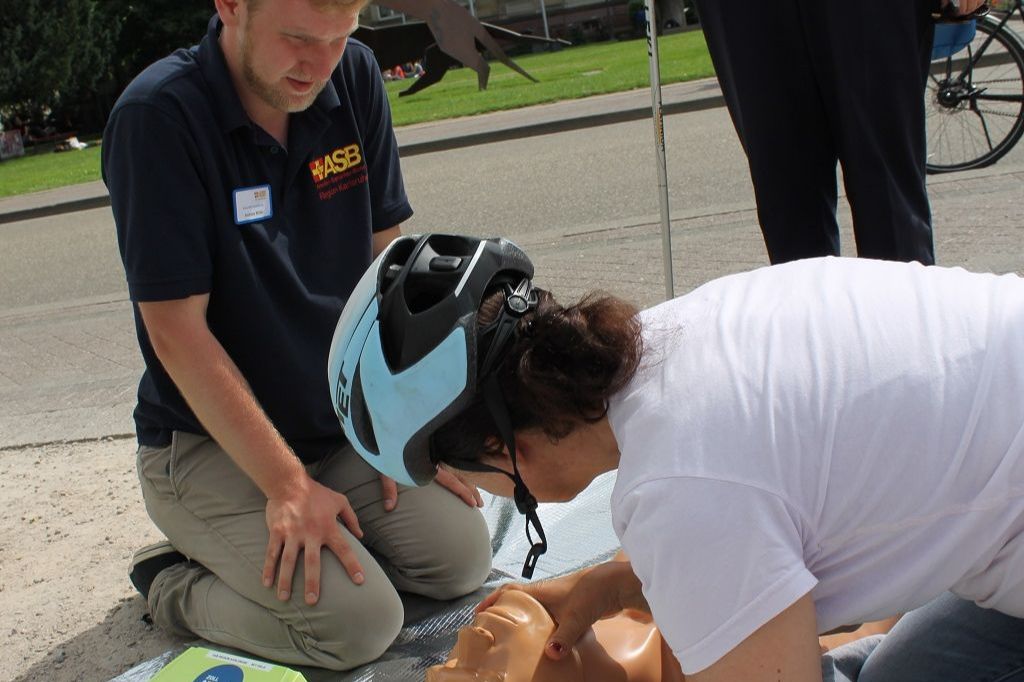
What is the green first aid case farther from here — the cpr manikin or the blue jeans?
the blue jeans

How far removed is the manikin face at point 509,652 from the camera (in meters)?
1.94

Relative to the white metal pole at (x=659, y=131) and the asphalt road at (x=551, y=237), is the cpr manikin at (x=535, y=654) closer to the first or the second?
the white metal pole at (x=659, y=131)

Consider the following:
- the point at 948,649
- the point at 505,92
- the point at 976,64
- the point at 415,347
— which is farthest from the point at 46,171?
the point at 948,649

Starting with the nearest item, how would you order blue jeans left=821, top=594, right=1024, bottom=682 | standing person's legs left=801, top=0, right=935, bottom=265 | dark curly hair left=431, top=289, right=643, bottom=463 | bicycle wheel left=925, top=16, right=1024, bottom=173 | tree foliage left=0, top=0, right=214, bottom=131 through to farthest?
dark curly hair left=431, top=289, right=643, bottom=463, blue jeans left=821, top=594, right=1024, bottom=682, standing person's legs left=801, top=0, right=935, bottom=265, bicycle wheel left=925, top=16, right=1024, bottom=173, tree foliage left=0, top=0, right=214, bottom=131

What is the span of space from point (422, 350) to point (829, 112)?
193cm

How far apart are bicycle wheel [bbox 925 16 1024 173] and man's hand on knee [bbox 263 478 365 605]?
4.59 meters

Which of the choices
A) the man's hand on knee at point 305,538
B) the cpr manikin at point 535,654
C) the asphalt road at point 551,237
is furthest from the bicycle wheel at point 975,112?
the cpr manikin at point 535,654

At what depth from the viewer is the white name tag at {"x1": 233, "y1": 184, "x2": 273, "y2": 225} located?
2574 millimetres

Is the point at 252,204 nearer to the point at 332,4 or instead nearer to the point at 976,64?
the point at 332,4

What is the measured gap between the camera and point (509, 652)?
1951 millimetres

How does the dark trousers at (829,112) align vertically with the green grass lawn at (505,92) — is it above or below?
above

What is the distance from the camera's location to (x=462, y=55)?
640 centimetres

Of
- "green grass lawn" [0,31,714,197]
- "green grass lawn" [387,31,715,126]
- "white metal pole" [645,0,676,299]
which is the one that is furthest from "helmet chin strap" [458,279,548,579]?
"green grass lawn" [0,31,714,197]

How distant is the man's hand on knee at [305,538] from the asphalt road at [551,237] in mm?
1807
